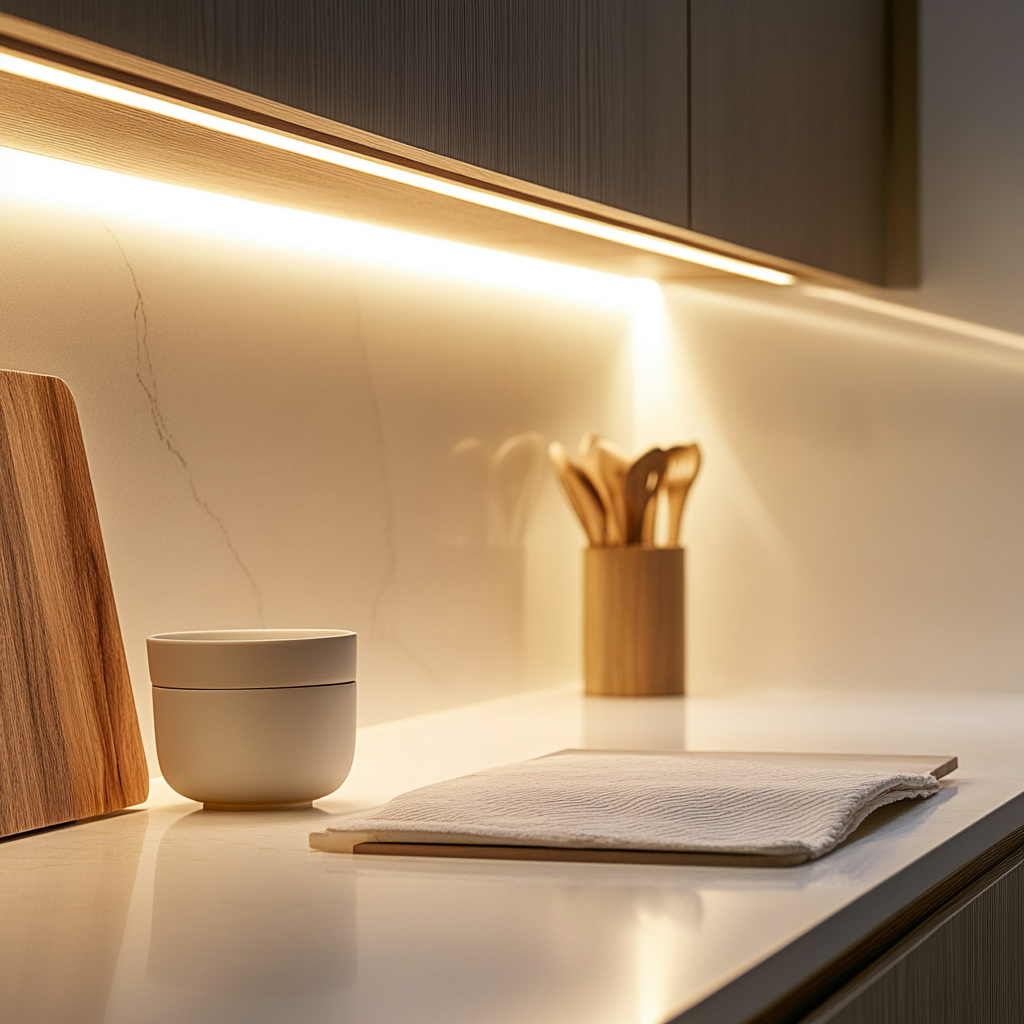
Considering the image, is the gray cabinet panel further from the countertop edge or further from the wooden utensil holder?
the countertop edge

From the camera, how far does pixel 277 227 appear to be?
1.46m

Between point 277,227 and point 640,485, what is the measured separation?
1.98 ft

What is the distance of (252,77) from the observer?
0.91 m

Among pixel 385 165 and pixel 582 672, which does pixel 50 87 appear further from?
pixel 582 672

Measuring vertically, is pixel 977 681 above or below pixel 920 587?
below

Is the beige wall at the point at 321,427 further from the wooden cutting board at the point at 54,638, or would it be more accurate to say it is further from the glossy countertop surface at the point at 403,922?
the glossy countertop surface at the point at 403,922

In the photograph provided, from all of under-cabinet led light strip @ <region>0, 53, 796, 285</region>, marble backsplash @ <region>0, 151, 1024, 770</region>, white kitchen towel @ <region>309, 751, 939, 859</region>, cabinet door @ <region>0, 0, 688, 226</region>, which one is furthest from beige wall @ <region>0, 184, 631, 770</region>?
white kitchen towel @ <region>309, 751, 939, 859</region>

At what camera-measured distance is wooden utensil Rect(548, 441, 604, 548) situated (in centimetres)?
183

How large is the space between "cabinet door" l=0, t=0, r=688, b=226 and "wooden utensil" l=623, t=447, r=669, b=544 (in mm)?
442

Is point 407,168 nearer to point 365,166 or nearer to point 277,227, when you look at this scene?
point 365,166

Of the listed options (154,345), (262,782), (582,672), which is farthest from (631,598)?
(262,782)

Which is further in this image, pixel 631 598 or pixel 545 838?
pixel 631 598

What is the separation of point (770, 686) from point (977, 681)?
0.27 metres

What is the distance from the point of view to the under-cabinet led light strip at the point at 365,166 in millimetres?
903
